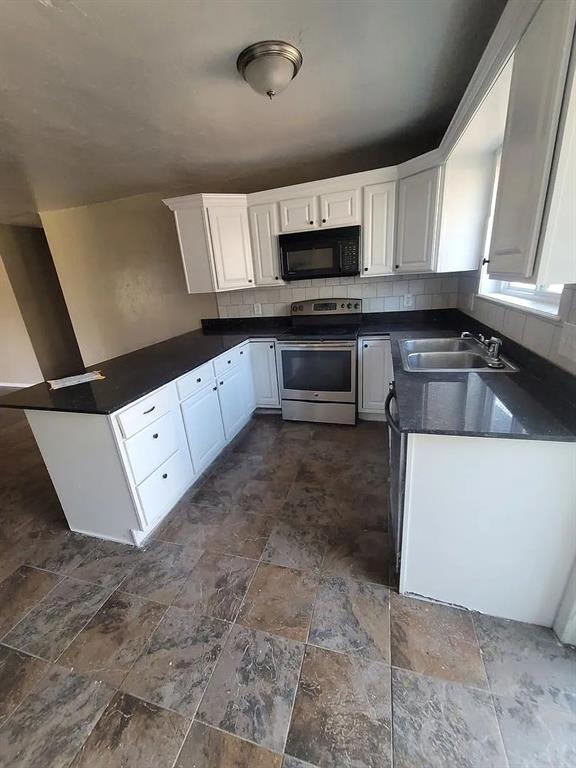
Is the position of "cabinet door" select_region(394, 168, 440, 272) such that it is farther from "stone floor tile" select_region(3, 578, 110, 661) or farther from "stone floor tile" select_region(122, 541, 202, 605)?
"stone floor tile" select_region(3, 578, 110, 661)

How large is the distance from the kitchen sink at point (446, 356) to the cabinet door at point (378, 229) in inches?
31.1

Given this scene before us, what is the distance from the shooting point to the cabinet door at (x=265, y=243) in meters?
2.88

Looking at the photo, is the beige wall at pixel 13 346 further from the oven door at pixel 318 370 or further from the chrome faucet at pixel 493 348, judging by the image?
the chrome faucet at pixel 493 348

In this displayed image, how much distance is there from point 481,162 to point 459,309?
1.13 metres

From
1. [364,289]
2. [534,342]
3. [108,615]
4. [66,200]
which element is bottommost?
[108,615]

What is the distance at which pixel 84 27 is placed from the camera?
123cm

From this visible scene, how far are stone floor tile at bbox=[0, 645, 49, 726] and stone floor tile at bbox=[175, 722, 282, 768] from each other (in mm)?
707

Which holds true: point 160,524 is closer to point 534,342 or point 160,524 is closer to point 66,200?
point 534,342

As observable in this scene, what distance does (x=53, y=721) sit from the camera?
112 cm

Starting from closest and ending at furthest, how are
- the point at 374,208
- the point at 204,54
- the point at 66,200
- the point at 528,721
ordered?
the point at 528,721, the point at 204,54, the point at 374,208, the point at 66,200

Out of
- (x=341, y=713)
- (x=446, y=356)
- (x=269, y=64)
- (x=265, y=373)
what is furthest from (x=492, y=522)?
(x=265, y=373)

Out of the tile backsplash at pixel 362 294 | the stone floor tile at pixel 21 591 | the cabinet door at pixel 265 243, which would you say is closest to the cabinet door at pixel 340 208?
the cabinet door at pixel 265 243

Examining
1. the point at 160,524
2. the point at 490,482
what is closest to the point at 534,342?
the point at 490,482

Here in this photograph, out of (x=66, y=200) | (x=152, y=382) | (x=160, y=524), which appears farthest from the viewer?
(x=66, y=200)
